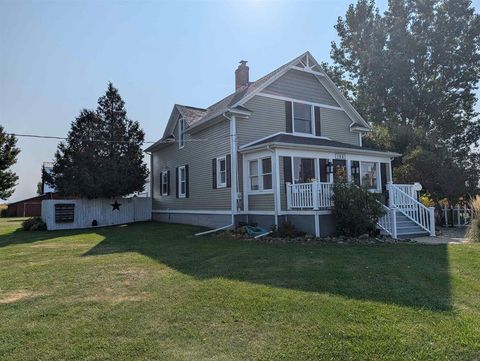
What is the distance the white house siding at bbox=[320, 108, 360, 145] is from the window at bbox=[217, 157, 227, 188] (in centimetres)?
515

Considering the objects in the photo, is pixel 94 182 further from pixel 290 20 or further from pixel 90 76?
pixel 290 20

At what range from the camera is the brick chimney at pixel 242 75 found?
18.3 m

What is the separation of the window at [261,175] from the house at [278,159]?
0.04m

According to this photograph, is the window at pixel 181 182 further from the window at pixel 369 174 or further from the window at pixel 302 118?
the window at pixel 369 174

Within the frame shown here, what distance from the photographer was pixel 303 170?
46.6 ft

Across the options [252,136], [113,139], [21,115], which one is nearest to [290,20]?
[252,136]

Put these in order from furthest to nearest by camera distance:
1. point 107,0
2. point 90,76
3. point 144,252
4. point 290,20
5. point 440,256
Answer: point 90,76 < point 290,20 < point 107,0 < point 144,252 < point 440,256

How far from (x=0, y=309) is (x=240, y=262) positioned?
14.0ft

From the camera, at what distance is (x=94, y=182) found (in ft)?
60.7

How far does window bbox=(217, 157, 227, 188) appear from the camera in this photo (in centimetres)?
1513

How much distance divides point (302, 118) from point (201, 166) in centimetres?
512

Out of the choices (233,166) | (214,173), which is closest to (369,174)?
(233,166)

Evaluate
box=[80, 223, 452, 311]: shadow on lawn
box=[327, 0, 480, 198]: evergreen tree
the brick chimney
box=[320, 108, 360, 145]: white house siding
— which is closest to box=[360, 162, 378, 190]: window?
box=[320, 108, 360, 145]: white house siding

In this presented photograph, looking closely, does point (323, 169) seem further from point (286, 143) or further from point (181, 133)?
point (181, 133)
